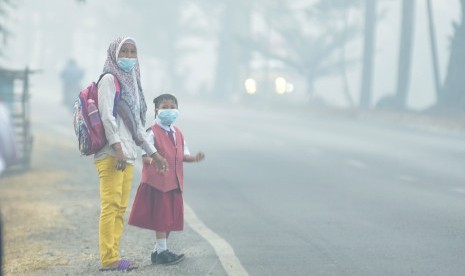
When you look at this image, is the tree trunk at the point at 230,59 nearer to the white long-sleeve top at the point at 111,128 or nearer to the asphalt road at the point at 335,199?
the asphalt road at the point at 335,199

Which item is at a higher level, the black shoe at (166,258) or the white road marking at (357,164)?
the black shoe at (166,258)

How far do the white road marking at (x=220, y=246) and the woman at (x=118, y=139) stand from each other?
849 millimetres

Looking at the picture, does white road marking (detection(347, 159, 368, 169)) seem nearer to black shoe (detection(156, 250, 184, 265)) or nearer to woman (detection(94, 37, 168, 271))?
black shoe (detection(156, 250, 184, 265))

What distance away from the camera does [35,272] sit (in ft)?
27.3

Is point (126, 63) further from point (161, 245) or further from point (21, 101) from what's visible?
point (21, 101)

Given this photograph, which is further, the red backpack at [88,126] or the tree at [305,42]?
the tree at [305,42]

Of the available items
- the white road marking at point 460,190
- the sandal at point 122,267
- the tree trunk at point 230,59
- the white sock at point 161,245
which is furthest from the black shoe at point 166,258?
the tree trunk at point 230,59

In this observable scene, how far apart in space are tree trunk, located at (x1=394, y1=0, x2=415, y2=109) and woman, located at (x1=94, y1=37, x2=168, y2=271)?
27139mm

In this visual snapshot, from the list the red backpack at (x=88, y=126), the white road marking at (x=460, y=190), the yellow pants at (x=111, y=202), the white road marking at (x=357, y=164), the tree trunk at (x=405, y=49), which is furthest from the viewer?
the tree trunk at (x=405, y=49)

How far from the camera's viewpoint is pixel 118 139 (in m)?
7.45

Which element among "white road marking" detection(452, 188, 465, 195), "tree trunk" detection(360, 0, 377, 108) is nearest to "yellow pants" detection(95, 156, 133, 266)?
"white road marking" detection(452, 188, 465, 195)

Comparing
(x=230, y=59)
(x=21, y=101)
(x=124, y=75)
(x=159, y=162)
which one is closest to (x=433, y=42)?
(x=21, y=101)

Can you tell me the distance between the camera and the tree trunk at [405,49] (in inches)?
1347

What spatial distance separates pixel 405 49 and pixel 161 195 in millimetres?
27611
